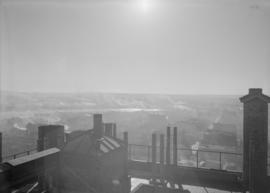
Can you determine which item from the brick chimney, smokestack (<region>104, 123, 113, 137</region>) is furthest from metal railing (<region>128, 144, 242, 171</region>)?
the brick chimney

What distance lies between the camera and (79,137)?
1016cm

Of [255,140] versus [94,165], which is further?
[255,140]

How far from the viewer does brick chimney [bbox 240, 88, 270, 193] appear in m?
9.41

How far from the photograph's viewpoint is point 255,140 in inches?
384

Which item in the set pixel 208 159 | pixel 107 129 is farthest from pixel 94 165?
pixel 208 159

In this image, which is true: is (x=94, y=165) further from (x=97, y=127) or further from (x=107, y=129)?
(x=107, y=129)

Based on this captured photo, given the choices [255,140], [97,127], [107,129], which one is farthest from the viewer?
[107,129]

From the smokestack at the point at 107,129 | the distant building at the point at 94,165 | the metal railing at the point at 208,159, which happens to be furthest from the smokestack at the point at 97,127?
the metal railing at the point at 208,159

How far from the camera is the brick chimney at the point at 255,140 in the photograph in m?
9.41

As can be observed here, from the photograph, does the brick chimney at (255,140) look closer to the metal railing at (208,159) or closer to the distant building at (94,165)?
the distant building at (94,165)

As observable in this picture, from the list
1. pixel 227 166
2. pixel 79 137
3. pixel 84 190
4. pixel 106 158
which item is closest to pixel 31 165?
pixel 84 190

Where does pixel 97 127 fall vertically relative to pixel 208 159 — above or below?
above

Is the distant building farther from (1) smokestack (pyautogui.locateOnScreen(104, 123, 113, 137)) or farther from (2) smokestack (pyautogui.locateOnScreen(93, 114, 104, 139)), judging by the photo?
(1) smokestack (pyautogui.locateOnScreen(104, 123, 113, 137))

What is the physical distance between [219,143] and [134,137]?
13017 mm
